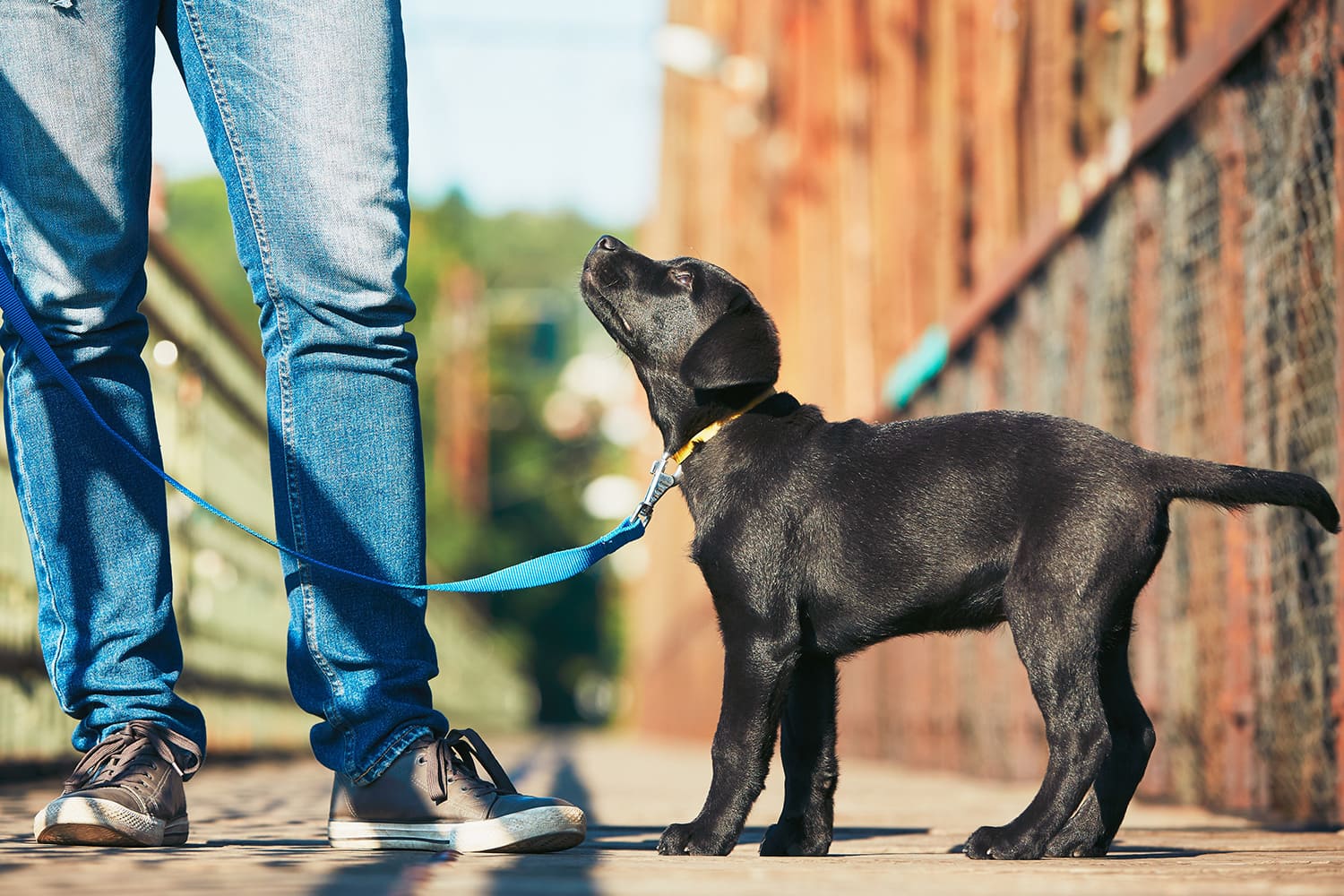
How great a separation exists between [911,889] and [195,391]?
6.28 meters

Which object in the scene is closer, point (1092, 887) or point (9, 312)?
point (1092, 887)

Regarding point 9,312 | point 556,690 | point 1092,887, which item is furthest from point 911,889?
point 556,690

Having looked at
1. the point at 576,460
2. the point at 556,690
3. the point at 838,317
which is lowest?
the point at 556,690

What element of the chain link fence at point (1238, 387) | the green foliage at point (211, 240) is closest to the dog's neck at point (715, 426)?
the chain link fence at point (1238, 387)

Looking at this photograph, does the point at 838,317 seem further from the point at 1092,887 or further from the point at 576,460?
the point at 576,460

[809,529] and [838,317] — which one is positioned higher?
[838,317]

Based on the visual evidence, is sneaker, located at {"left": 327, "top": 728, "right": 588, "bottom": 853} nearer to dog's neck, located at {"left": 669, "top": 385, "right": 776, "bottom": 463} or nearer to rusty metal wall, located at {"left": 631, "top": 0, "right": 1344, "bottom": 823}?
dog's neck, located at {"left": 669, "top": 385, "right": 776, "bottom": 463}

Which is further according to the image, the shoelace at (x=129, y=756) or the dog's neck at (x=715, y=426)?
the dog's neck at (x=715, y=426)

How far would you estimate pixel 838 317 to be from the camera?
1304cm

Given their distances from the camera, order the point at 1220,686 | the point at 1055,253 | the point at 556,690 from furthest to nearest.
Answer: the point at 556,690 < the point at 1055,253 < the point at 1220,686

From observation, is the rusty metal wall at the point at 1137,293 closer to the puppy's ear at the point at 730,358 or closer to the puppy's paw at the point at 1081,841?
the puppy's ear at the point at 730,358

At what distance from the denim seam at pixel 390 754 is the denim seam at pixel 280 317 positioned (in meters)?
0.07

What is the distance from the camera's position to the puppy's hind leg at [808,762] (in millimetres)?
2920

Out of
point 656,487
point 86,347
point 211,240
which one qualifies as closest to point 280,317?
point 86,347
